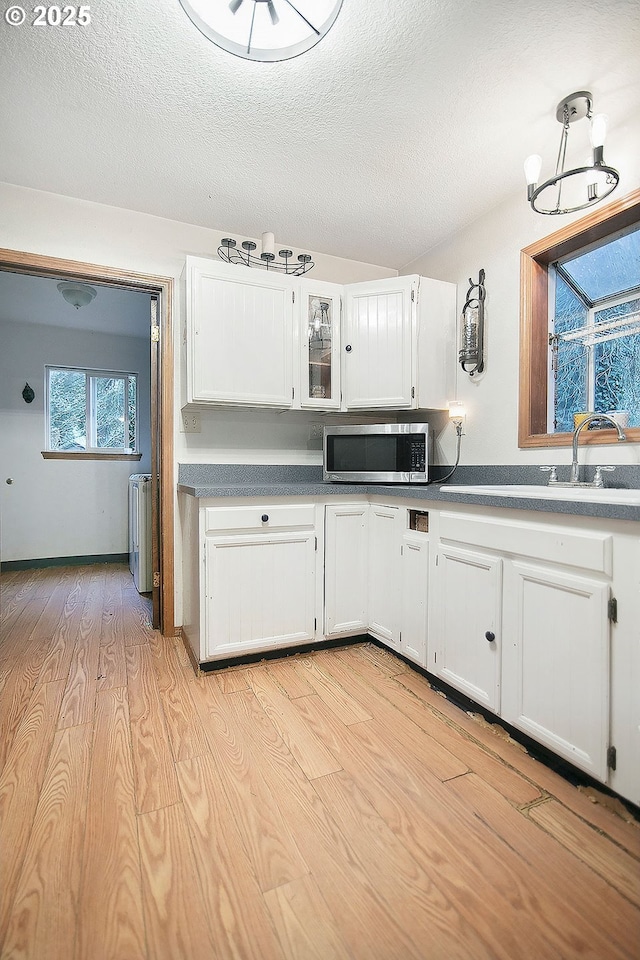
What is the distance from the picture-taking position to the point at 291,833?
1.20 m

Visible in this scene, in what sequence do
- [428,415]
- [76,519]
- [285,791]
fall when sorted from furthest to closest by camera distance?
[76,519] < [428,415] < [285,791]

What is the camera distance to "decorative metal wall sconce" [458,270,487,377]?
2.48m

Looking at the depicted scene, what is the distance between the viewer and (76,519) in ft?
15.5

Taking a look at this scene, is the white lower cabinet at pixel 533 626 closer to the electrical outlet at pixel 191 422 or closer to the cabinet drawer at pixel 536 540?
the cabinet drawer at pixel 536 540

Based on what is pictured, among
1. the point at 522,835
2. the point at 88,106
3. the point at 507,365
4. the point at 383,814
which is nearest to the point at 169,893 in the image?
the point at 383,814

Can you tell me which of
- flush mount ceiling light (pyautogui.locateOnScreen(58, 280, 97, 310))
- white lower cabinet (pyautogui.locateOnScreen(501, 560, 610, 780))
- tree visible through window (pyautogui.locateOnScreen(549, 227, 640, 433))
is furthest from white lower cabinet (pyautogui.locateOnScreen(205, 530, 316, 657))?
flush mount ceiling light (pyautogui.locateOnScreen(58, 280, 97, 310))

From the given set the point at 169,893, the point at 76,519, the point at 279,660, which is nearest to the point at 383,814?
the point at 169,893

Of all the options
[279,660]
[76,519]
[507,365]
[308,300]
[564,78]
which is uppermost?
[564,78]

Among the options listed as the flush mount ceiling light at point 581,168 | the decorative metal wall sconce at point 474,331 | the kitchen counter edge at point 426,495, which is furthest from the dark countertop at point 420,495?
the flush mount ceiling light at point 581,168

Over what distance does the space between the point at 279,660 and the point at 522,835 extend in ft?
4.45

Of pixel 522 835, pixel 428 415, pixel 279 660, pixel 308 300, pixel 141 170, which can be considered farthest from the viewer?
pixel 428 415

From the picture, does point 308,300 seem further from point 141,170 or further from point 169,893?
point 169,893

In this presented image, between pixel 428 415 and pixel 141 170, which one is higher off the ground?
pixel 141 170

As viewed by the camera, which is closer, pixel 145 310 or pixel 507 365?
pixel 507 365
